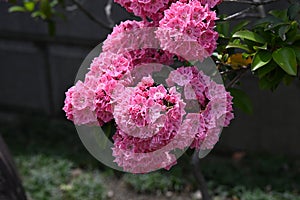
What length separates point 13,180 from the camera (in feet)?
7.66

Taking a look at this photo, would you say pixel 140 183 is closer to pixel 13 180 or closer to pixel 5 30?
pixel 13 180

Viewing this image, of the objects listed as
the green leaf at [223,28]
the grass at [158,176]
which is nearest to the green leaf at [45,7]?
the grass at [158,176]

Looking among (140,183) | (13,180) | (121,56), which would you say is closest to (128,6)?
(121,56)

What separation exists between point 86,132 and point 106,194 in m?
1.98

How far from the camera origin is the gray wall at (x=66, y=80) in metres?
3.90

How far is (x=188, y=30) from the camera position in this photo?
152 centimetres

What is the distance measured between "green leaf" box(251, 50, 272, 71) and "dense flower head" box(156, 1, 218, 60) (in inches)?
6.7

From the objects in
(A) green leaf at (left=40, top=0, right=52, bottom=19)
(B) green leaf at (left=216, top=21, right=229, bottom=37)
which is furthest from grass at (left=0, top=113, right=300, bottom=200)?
(B) green leaf at (left=216, top=21, right=229, bottom=37)

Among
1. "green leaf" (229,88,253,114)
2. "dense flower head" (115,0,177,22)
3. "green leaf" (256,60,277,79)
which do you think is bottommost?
"green leaf" (229,88,253,114)

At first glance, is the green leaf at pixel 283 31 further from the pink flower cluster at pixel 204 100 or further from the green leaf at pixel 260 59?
the pink flower cluster at pixel 204 100

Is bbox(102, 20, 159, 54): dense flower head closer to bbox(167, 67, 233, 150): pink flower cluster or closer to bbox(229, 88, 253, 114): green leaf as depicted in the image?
bbox(167, 67, 233, 150): pink flower cluster

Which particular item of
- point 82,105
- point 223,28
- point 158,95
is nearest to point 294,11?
point 223,28

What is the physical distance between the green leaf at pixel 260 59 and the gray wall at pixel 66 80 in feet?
5.65

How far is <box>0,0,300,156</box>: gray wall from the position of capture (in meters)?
3.90
